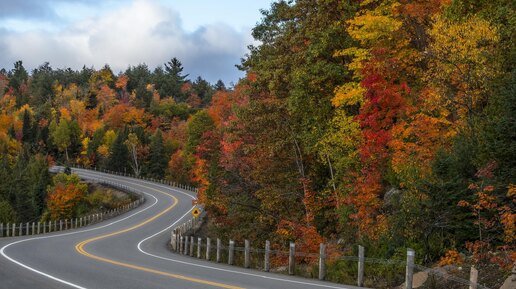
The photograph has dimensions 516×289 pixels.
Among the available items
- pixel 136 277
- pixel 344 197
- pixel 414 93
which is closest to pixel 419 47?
pixel 414 93

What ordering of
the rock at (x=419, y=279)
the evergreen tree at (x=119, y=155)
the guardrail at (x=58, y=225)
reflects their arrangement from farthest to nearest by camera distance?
the evergreen tree at (x=119, y=155) → the guardrail at (x=58, y=225) → the rock at (x=419, y=279)

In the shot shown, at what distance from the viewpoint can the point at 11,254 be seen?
19.9 m

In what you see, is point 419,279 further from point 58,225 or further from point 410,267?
point 58,225

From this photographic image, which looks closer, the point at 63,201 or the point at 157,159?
the point at 63,201

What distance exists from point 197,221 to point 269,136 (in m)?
21.1

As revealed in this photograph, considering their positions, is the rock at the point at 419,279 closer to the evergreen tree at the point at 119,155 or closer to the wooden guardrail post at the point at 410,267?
the wooden guardrail post at the point at 410,267

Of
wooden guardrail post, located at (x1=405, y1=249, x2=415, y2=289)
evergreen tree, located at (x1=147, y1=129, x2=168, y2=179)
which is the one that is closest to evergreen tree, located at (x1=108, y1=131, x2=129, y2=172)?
evergreen tree, located at (x1=147, y1=129, x2=168, y2=179)

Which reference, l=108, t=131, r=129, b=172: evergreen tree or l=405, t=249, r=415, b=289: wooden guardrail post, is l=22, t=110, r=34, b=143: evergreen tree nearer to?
l=108, t=131, r=129, b=172: evergreen tree

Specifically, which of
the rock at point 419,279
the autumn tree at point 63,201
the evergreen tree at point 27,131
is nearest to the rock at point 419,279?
the rock at point 419,279

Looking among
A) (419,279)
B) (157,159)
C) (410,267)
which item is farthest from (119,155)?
(410,267)

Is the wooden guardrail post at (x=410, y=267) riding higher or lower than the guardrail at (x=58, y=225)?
higher

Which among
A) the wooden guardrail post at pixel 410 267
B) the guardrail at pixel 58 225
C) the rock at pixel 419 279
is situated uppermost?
the wooden guardrail post at pixel 410 267

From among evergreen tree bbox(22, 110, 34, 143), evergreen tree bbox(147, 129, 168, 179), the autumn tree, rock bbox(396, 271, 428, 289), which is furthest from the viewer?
evergreen tree bbox(22, 110, 34, 143)

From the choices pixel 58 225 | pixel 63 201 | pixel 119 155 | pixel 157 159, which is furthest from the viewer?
pixel 119 155
